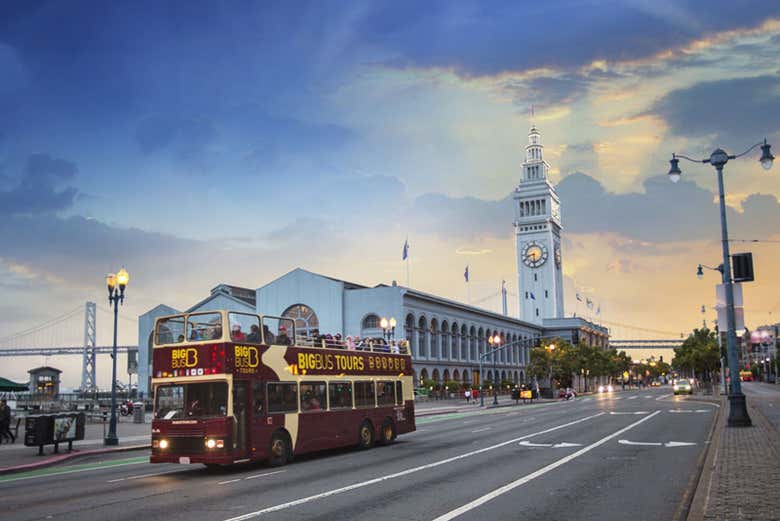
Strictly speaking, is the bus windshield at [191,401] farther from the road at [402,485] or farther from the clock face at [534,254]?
the clock face at [534,254]

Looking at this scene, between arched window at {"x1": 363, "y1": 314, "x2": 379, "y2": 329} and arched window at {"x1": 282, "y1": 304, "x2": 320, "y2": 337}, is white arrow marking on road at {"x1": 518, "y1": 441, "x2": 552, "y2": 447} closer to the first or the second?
arched window at {"x1": 363, "y1": 314, "x2": 379, "y2": 329}

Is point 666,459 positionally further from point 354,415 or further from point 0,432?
point 0,432

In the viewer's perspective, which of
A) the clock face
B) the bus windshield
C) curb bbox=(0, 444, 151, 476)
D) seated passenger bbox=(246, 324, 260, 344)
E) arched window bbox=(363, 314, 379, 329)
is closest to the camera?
the bus windshield

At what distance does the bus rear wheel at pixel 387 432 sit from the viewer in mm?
26641

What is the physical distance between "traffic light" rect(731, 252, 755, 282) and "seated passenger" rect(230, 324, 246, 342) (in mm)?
18892

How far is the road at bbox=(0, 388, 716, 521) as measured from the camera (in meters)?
12.8

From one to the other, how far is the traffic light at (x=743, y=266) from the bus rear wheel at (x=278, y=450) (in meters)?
18.0

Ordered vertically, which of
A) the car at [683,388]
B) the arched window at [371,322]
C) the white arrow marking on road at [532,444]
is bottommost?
the car at [683,388]

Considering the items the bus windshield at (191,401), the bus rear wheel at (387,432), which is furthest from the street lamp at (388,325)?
the bus windshield at (191,401)

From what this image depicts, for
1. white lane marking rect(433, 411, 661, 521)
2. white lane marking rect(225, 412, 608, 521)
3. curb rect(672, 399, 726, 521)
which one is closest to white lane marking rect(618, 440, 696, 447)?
white lane marking rect(433, 411, 661, 521)

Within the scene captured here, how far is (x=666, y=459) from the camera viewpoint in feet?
65.4

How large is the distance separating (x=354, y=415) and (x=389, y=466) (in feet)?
17.6

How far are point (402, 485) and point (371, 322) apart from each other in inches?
3175

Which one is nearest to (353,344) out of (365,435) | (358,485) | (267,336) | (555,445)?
(365,435)
